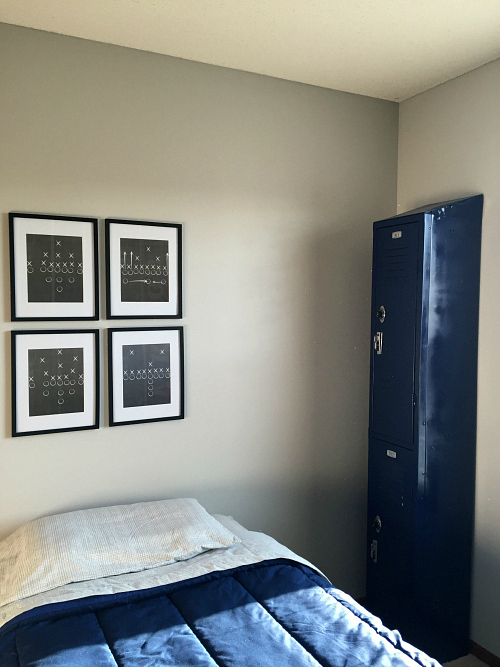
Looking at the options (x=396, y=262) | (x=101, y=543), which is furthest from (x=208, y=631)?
(x=396, y=262)

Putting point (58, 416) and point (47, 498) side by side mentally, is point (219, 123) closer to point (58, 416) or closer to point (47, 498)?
point (58, 416)

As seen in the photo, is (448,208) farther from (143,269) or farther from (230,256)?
(143,269)

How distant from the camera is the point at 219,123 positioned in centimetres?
277

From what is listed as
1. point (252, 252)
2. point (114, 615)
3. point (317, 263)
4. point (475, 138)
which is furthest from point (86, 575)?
point (475, 138)

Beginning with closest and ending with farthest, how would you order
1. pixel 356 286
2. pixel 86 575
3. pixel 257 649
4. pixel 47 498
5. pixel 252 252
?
pixel 257 649, pixel 86 575, pixel 47 498, pixel 252 252, pixel 356 286

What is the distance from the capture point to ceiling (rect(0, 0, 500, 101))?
2.18 meters

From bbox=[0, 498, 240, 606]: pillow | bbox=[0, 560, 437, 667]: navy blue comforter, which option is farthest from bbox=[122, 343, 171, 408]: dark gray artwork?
bbox=[0, 560, 437, 667]: navy blue comforter

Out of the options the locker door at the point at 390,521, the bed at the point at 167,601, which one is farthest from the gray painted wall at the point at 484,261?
the bed at the point at 167,601

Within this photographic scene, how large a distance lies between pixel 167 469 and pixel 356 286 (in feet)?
4.53

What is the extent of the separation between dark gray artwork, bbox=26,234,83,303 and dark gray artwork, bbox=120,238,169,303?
0.19 metres

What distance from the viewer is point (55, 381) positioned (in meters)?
2.46

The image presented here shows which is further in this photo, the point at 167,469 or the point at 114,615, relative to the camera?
the point at 167,469

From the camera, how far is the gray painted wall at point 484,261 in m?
2.68

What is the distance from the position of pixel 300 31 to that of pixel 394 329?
4.42 feet
